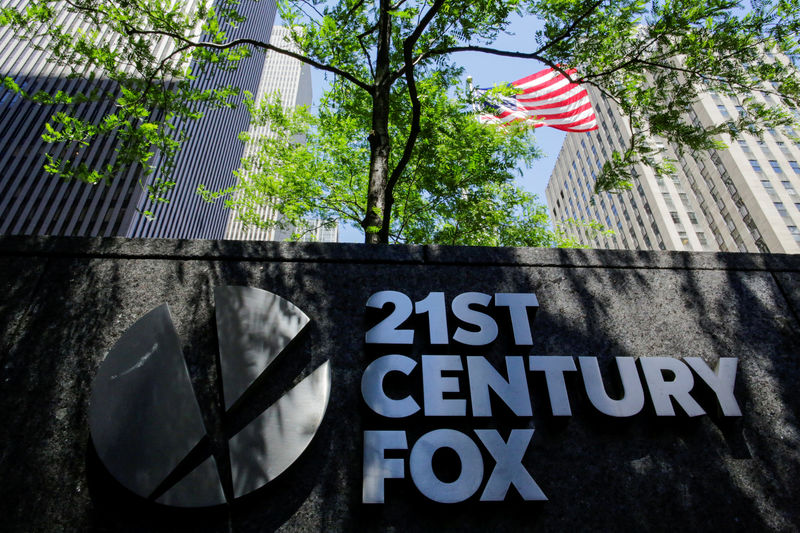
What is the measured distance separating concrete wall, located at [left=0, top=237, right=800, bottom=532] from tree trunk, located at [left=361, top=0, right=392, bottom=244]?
1765 millimetres

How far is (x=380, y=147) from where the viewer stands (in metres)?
6.82

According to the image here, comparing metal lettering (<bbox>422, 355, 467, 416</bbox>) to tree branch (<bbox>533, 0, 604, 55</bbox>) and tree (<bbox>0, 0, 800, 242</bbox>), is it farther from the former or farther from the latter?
tree branch (<bbox>533, 0, 604, 55</bbox>)

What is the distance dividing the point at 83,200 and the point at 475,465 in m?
67.0

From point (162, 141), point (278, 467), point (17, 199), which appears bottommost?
point (278, 467)

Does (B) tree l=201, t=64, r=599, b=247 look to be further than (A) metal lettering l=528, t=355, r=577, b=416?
Yes

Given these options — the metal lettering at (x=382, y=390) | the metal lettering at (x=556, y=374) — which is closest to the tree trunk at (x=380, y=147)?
the metal lettering at (x=382, y=390)

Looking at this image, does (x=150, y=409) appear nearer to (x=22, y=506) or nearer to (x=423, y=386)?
(x=22, y=506)

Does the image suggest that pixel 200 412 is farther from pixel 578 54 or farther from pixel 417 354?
pixel 578 54

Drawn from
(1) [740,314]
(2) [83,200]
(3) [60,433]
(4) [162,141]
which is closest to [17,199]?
(2) [83,200]

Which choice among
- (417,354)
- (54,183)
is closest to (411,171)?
(417,354)

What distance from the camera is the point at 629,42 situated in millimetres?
6785

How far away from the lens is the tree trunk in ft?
20.4

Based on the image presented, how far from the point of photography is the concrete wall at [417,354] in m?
3.31

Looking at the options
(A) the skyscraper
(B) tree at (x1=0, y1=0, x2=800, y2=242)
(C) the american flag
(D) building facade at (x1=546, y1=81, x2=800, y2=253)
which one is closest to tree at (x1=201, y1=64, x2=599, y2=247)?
(C) the american flag
